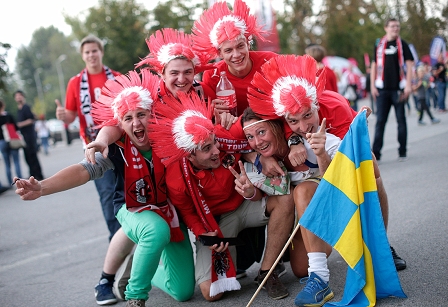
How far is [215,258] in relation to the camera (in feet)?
11.8

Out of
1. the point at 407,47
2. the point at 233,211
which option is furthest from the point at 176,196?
the point at 407,47

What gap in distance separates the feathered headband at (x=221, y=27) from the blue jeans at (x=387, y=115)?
3.85m

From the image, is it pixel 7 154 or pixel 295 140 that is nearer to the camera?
pixel 295 140

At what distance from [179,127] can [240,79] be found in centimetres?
82

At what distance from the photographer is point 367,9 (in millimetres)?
34781

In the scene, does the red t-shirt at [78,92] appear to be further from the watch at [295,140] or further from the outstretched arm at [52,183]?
the watch at [295,140]

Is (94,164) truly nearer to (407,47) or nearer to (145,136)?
(145,136)

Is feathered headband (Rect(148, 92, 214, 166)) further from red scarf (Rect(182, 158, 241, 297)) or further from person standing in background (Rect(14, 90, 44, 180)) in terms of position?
person standing in background (Rect(14, 90, 44, 180))

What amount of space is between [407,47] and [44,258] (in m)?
5.73

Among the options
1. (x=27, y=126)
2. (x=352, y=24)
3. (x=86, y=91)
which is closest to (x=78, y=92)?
(x=86, y=91)

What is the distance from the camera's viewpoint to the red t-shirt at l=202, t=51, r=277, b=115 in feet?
12.8

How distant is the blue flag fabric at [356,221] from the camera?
2.93 meters

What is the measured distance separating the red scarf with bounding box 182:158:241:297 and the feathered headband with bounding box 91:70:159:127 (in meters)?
0.50

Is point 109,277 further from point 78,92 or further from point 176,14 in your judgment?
point 176,14
